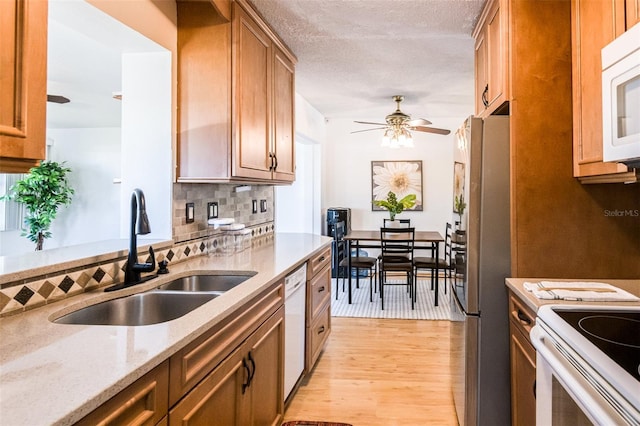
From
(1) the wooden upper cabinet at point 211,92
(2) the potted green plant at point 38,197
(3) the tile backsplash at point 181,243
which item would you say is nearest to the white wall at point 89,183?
(2) the potted green plant at point 38,197

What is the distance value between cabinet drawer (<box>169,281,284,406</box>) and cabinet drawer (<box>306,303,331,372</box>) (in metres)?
0.91

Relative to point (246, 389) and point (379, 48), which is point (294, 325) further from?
point (379, 48)

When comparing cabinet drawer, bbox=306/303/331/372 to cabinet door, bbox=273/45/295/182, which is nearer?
cabinet drawer, bbox=306/303/331/372

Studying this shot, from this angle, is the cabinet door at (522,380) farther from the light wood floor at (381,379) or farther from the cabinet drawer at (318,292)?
the cabinet drawer at (318,292)

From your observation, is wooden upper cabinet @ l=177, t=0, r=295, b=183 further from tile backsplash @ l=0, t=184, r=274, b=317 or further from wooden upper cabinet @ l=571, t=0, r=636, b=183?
wooden upper cabinet @ l=571, t=0, r=636, b=183

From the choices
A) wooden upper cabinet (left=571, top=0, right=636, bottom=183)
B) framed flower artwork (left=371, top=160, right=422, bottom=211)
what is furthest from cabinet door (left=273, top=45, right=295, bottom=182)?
framed flower artwork (left=371, top=160, right=422, bottom=211)

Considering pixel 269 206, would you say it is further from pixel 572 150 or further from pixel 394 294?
pixel 572 150

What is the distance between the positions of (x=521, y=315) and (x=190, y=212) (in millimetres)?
1825

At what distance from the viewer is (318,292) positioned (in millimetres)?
2846

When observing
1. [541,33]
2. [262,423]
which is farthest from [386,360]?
[541,33]

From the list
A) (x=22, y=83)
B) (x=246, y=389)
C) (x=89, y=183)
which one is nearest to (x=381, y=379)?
(x=246, y=389)

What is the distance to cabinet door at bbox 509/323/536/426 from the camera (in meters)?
1.52

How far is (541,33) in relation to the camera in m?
1.87


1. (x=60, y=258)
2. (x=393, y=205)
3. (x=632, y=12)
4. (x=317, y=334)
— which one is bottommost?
(x=317, y=334)
